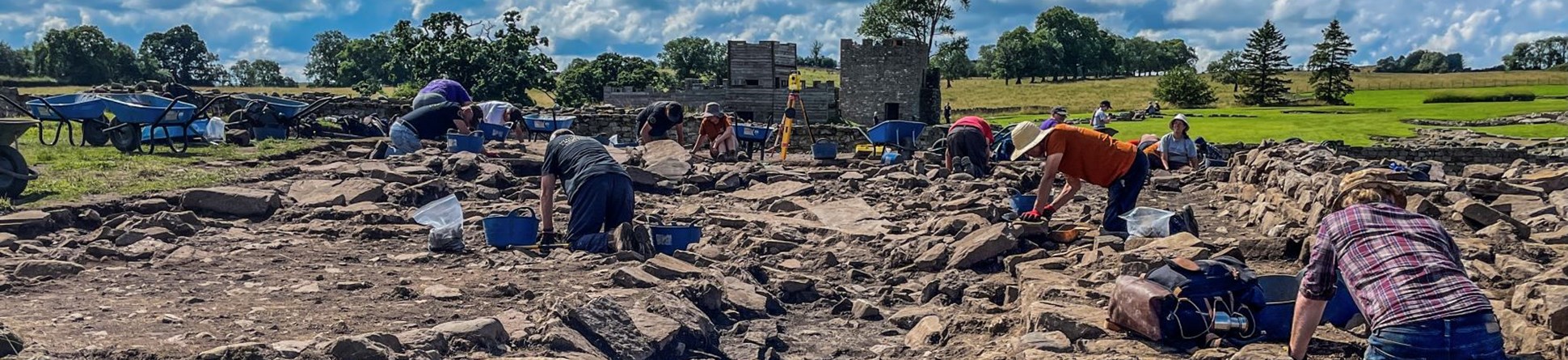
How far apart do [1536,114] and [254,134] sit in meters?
38.0

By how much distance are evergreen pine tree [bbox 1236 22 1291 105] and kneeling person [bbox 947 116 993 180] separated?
53.3 metres

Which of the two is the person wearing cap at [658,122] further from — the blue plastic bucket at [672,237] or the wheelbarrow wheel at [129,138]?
the blue plastic bucket at [672,237]

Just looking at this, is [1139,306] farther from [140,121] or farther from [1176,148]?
[140,121]

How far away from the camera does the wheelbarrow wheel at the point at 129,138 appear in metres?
14.5

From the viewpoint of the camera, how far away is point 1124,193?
961 centimetres

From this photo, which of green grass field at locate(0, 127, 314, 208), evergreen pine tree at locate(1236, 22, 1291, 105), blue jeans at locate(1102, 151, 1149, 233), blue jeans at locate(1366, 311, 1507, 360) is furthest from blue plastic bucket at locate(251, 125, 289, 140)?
evergreen pine tree at locate(1236, 22, 1291, 105)

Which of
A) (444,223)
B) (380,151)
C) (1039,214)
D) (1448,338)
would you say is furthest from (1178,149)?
(1448,338)

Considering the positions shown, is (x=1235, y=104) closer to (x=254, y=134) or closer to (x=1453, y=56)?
(x=254, y=134)

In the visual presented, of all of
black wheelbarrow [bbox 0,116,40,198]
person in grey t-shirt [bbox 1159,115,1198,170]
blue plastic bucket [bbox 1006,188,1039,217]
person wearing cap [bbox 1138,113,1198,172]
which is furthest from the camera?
person in grey t-shirt [bbox 1159,115,1198,170]

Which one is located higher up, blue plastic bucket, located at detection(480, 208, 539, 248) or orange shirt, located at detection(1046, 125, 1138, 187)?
orange shirt, located at detection(1046, 125, 1138, 187)

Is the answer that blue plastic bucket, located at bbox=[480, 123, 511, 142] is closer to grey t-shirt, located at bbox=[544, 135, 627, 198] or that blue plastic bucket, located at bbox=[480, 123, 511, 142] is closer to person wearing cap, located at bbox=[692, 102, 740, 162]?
person wearing cap, located at bbox=[692, 102, 740, 162]

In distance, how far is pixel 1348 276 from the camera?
4.68 m

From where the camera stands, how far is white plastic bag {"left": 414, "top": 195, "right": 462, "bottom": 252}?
28.6 ft

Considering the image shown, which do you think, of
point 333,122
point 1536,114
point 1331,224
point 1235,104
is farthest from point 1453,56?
point 1331,224
